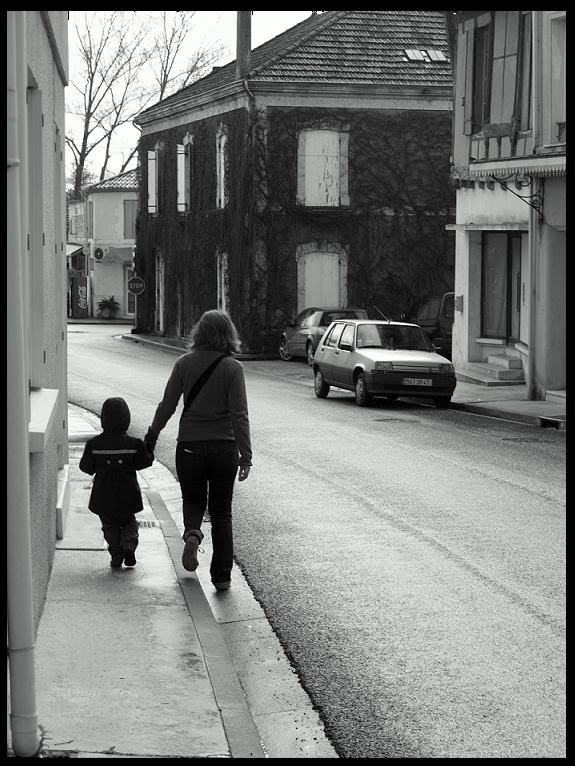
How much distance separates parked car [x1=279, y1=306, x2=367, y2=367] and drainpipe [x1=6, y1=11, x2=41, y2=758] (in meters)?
27.5

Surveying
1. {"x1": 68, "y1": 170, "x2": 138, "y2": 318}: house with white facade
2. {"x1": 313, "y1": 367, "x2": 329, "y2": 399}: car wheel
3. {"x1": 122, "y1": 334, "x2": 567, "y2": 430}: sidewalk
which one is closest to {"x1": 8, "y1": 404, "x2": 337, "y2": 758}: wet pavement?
{"x1": 122, "y1": 334, "x2": 567, "y2": 430}: sidewalk

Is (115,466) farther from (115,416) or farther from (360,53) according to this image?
(360,53)

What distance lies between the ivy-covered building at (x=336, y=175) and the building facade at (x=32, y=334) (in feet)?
85.0

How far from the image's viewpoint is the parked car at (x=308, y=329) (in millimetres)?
32969

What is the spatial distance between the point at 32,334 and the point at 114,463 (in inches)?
52.6

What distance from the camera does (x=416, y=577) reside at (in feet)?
29.1

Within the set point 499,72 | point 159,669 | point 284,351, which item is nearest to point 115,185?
point 284,351

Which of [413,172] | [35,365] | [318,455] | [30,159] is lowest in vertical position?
[318,455]

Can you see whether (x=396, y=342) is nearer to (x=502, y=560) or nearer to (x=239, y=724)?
(x=502, y=560)

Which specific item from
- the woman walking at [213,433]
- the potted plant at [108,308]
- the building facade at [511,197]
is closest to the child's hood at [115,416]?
the woman walking at [213,433]

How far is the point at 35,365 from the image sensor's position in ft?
24.7

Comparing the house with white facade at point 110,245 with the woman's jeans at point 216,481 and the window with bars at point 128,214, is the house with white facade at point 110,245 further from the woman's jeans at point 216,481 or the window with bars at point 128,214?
the woman's jeans at point 216,481
